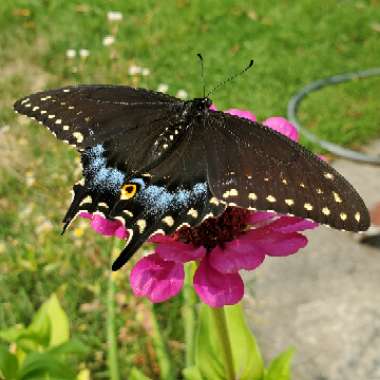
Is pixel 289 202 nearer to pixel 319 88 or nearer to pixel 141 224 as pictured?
pixel 141 224

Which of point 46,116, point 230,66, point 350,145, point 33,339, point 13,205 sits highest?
point 230,66

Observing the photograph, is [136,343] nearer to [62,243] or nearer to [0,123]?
[62,243]

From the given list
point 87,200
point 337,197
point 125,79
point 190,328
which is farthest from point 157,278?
point 125,79

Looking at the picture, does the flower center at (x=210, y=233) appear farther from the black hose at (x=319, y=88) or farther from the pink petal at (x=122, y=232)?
the black hose at (x=319, y=88)

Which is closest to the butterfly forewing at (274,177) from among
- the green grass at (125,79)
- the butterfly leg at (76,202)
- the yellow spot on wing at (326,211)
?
the yellow spot on wing at (326,211)

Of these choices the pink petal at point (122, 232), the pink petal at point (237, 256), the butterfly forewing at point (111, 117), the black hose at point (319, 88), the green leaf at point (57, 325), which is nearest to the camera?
the pink petal at point (237, 256)

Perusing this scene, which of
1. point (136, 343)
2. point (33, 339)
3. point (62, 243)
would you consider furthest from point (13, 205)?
point (33, 339)

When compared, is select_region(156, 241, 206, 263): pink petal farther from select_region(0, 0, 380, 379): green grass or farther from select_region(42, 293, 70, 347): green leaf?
select_region(0, 0, 380, 379): green grass
